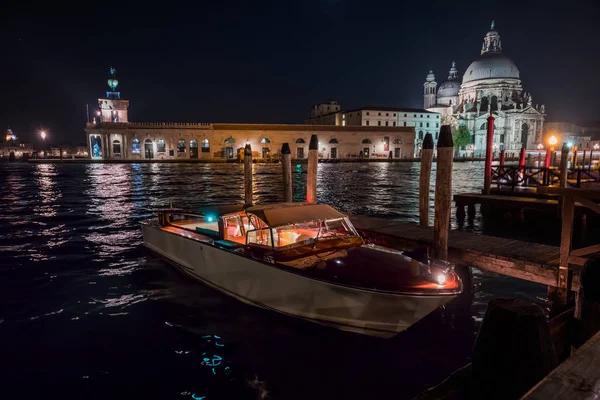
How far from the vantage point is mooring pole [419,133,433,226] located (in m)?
10.0

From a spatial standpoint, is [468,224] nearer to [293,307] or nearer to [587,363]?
[293,307]

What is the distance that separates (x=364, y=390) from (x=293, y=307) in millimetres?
1681

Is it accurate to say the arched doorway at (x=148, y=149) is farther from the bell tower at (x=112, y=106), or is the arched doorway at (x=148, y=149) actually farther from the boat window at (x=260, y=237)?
the boat window at (x=260, y=237)

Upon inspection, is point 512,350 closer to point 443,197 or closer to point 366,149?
point 443,197

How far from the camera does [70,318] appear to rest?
6527 millimetres

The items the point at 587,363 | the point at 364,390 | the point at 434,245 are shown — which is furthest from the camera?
the point at 434,245

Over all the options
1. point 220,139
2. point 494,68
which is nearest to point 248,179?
point 220,139

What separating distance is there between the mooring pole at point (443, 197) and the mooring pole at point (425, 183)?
229cm

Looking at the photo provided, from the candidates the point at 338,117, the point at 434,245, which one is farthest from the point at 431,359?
the point at 338,117

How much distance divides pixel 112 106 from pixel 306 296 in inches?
3287

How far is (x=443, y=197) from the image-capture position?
739 cm

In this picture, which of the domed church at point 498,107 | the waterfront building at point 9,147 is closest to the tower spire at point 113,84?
the waterfront building at point 9,147

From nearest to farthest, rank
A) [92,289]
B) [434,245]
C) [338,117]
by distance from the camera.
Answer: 1. [434,245]
2. [92,289]
3. [338,117]

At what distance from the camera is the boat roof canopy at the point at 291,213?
6.43 metres
